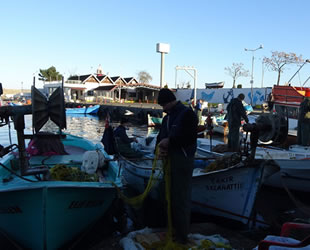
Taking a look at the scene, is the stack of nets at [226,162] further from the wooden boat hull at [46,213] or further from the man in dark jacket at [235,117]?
the man in dark jacket at [235,117]

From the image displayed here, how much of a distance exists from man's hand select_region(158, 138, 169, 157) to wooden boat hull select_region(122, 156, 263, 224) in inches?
49.3

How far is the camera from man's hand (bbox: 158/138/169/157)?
411cm

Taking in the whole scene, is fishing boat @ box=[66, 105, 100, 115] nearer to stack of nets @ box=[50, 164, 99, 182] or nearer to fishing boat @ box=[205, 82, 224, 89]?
fishing boat @ box=[205, 82, 224, 89]

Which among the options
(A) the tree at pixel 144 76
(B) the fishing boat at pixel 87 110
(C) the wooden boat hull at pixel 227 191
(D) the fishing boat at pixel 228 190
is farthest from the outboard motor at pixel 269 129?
(A) the tree at pixel 144 76

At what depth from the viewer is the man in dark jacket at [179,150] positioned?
4.09 m

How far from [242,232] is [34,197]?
3.81m

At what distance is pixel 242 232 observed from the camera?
5.85 metres

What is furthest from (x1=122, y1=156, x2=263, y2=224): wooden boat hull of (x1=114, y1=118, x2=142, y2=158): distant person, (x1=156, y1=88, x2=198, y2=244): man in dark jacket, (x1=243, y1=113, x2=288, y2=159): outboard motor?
(x1=114, y1=118, x2=142, y2=158): distant person

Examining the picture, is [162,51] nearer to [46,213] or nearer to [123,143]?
[123,143]

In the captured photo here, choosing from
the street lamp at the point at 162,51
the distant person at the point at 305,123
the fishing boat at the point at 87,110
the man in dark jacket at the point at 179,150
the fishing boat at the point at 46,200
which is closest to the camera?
the man in dark jacket at the point at 179,150

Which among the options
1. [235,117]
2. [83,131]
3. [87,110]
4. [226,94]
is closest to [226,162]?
[235,117]

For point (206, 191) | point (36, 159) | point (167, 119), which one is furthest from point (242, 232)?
point (36, 159)

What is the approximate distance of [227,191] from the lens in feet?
20.0

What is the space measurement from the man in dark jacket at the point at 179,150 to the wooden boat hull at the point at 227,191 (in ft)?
3.61
